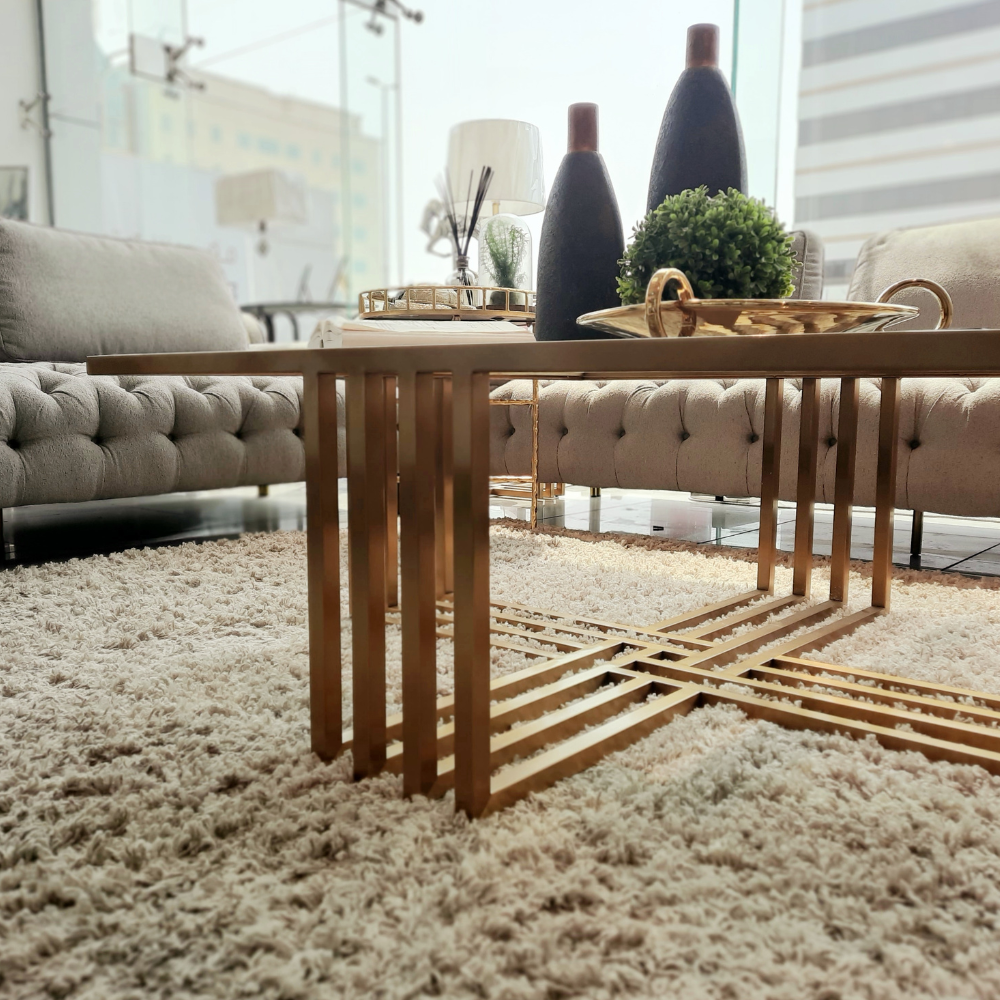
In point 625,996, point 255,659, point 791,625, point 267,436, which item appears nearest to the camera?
point 625,996

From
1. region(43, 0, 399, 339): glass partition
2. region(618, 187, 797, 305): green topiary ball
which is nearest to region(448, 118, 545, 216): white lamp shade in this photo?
region(618, 187, 797, 305): green topiary ball

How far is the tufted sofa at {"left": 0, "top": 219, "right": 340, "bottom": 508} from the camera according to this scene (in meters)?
1.79

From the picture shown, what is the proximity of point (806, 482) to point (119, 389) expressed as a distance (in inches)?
57.7

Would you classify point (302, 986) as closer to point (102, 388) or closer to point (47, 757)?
point (47, 757)

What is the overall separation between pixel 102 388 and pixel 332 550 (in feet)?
4.37

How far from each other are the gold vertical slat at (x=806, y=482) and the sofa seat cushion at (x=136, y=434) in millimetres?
1300

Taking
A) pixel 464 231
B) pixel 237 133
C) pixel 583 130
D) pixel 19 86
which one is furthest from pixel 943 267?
pixel 19 86

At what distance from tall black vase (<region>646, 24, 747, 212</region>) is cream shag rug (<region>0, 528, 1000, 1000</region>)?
1.98 feet

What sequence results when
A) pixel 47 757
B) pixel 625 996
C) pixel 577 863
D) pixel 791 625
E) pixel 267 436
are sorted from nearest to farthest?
1. pixel 625 996
2. pixel 577 863
3. pixel 47 757
4. pixel 791 625
5. pixel 267 436

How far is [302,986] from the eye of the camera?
0.50m

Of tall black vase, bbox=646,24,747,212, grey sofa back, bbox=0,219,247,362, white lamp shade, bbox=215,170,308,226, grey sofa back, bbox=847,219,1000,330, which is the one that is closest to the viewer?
tall black vase, bbox=646,24,747,212

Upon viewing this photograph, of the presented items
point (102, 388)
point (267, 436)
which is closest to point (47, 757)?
point (102, 388)

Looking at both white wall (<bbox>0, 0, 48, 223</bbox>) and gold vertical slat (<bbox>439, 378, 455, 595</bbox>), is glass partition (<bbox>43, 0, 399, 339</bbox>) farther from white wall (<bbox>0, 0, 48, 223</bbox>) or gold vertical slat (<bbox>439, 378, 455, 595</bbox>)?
gold vertical slat (<bbox>439, 378, 455, 595</bbox>)

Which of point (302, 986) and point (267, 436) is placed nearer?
point (302, 986)
